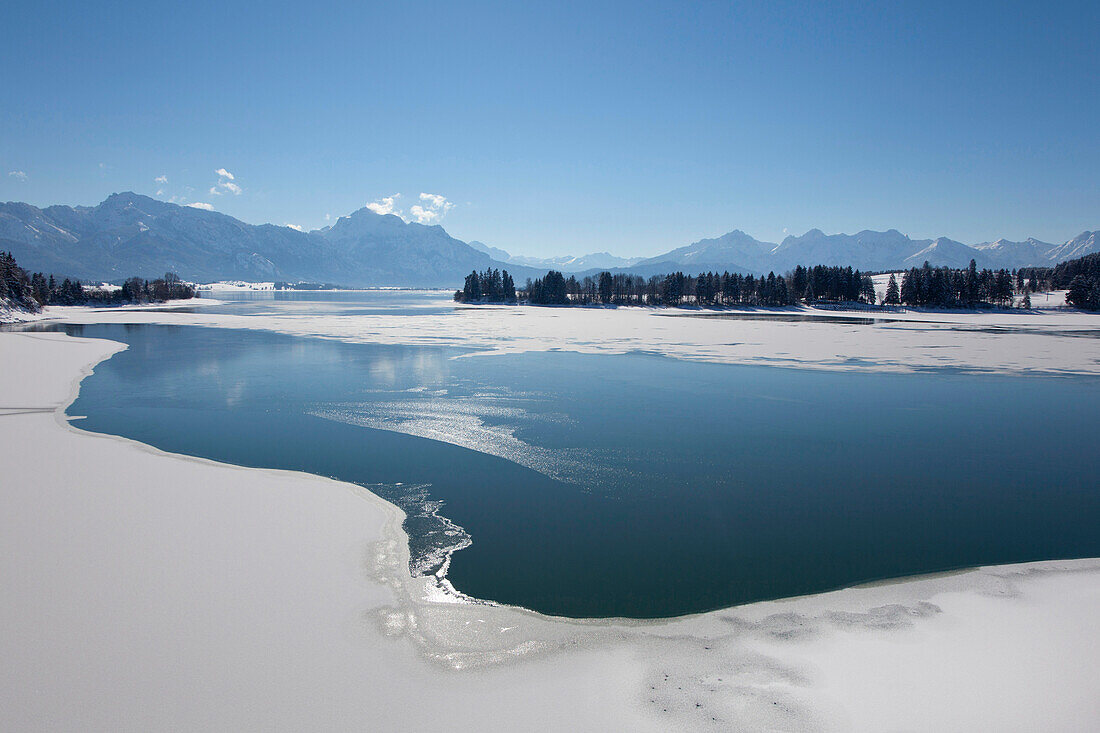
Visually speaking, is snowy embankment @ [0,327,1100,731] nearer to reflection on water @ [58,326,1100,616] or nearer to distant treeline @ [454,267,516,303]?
reflection on water @ [58,326,1100,616]

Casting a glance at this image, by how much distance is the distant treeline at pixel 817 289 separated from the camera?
351ft

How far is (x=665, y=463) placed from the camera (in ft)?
42.0

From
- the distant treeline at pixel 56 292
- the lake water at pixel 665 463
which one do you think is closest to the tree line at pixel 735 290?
the distant treeline at pixel 56 292

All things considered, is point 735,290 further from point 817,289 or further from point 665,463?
point 665,463

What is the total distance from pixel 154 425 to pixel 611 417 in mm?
14223

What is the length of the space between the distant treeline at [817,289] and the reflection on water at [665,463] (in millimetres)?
101224

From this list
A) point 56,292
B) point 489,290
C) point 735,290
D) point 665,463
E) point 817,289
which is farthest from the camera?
point 489,290

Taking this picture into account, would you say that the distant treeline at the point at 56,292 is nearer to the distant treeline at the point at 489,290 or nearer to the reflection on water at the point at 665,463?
the reflection on water at the point at 665,463

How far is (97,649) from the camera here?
5570 mm

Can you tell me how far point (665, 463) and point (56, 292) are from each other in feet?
474

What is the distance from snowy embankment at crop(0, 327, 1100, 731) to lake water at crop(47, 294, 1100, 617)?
73 centimetres

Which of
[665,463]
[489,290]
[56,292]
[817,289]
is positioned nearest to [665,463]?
[665,463]

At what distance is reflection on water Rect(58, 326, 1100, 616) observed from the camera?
26.5 ft

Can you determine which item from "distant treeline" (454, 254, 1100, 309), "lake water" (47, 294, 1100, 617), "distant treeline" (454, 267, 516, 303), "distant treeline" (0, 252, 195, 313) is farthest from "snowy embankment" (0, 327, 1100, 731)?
"distant treeline" (454, 267, 516, 303)
